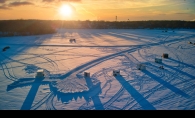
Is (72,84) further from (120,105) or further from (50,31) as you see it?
(50,31)

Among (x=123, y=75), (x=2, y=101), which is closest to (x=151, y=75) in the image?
(x=123, y=75)

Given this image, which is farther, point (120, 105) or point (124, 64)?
point (124, 64)

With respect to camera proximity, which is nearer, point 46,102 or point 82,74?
point 46,102

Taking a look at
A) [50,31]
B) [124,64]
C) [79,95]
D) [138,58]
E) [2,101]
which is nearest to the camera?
[2,101]

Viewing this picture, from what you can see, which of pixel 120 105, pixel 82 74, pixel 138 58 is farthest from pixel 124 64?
pixel 120 105

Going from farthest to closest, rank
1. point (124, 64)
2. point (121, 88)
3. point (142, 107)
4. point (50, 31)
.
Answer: point (50, 31), point (124, 64), point (121, 88), point (142, 107)

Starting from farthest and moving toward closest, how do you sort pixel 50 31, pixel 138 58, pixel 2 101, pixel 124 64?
1. pixel 50 31
2. pixel 138 58
3. pixel 124 64
4. pixel 2 101

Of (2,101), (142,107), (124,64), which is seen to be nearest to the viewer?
(142,107)

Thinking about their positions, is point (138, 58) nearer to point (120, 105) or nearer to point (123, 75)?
point (123, 75)
